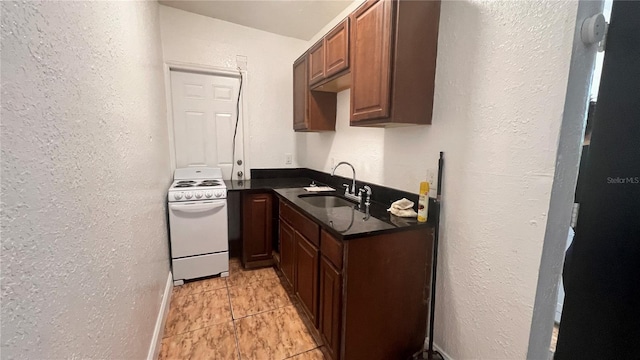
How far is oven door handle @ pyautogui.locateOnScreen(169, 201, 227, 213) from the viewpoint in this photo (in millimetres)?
2262

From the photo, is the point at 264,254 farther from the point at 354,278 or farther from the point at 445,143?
the point at 445,143

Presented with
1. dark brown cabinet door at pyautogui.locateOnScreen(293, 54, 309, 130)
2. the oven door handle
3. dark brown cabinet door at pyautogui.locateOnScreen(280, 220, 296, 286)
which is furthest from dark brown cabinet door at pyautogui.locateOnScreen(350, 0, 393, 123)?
the oven door handle

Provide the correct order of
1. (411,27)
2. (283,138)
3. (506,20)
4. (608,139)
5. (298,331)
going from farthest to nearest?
(283,138), (298,331), (411,27), (506,20), (608,139)

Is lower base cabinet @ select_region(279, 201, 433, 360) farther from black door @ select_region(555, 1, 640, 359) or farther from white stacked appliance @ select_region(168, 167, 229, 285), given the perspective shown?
white stacked appliance @ select_region(168, 167, 229, 285)

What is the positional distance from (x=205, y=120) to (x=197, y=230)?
1261 mm

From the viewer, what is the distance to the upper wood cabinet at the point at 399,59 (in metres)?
1.37

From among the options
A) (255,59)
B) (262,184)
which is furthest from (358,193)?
(255,59)

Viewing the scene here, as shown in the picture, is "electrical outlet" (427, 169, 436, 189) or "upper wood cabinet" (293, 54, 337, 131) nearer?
"electrical outlet" (427, 169, 436, 189)

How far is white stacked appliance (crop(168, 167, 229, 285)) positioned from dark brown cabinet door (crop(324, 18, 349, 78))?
4.83 feet

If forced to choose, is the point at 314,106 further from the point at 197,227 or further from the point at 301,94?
the point at 197,227

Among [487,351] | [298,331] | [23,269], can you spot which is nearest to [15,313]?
[23,269]

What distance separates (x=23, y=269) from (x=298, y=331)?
1.63 metres

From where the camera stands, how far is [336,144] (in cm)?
256

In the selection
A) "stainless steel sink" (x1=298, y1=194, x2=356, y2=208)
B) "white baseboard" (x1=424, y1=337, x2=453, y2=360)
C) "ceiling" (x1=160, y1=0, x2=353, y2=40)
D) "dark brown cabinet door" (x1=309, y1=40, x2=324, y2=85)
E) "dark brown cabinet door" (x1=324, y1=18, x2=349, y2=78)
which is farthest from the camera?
"ceiling" (x1=160, y1=0, x2=353, y2=40)
